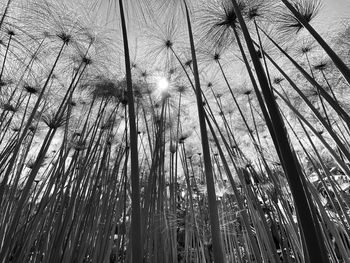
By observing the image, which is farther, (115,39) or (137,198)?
(115,39)

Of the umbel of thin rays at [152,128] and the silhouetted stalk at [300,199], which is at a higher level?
the umbel of thin rays at [152,128]

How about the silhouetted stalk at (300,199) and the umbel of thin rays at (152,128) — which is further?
the umbel of thin rays at (152,128)

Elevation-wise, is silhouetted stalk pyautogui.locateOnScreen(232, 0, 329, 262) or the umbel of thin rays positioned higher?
the umbel of thin rays

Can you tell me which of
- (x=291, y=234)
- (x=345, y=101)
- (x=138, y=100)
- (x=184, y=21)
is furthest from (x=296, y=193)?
(x=345, y=101)

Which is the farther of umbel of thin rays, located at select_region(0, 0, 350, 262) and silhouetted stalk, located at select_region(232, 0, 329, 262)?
umbel of thin rays, located at select_region(0, 0, 350, 262)

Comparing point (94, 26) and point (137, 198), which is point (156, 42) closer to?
point (94, 26)

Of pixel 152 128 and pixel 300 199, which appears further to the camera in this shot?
pixel 152 128

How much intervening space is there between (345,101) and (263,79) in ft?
9.73

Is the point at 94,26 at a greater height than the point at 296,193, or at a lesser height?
greater

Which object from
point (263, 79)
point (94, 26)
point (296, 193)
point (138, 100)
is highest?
point (94, 26)

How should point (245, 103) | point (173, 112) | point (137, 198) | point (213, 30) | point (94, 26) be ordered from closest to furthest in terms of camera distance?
point (137, 198), point (213, 30), point (94, 26), point (173, 112), point (245, 103)

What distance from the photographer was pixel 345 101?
2967 millimetres

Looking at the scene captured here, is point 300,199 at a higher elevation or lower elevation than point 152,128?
lower

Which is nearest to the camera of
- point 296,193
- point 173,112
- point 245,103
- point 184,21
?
point 296,193
